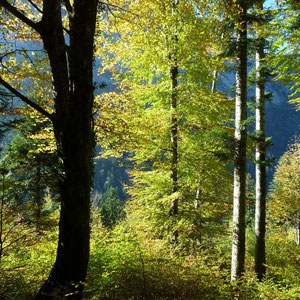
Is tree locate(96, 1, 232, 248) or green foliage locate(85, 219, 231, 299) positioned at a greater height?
tree locate(96, 1, 232, 248)

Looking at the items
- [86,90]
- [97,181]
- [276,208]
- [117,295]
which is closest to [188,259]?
[117,295]

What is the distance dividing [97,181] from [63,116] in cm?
13281

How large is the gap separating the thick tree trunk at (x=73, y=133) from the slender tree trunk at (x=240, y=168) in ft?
13.3

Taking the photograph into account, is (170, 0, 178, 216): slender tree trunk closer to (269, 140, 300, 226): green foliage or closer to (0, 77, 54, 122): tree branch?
(0, 77, 54, 122): tree branch

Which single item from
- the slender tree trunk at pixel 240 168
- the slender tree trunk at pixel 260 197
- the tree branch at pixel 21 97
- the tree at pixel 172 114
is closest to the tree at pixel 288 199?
the slender tree trunk at pixel 260 197

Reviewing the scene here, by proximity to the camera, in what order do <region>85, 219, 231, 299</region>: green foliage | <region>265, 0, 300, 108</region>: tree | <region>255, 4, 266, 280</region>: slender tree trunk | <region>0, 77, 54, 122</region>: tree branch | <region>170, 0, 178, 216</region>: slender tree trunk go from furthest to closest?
<region>255, 4, 266, 280</region>: slender tree trunk → <region>170, 0, 178, 216</region>: slender tree trunk → <region>265, 0, 300, 108</region>: tree → <region>85, 219, 231, 299</region>: green foliage → <region>0, 77, 54, 122</region>: tree branch

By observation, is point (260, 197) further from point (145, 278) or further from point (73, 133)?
point (73, 133)

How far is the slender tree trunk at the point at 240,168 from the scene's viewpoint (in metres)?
5.54

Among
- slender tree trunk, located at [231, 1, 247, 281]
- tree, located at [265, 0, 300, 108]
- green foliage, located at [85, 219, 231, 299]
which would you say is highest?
tree, located at [265, 0, 300, 108]

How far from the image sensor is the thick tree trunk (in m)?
3.04

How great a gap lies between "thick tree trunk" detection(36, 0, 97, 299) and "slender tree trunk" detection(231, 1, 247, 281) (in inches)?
160

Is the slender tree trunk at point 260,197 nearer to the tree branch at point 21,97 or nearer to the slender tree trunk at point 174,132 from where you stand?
the slender tree trunk at point 174,132

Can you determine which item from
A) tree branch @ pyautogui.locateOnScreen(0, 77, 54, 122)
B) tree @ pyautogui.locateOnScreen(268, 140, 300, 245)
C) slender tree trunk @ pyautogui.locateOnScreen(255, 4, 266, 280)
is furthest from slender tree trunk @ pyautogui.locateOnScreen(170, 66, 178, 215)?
tree @ pyautogui.locateOnScreen(268, 140, 300, 245)

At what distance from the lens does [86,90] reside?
10.6 feet
